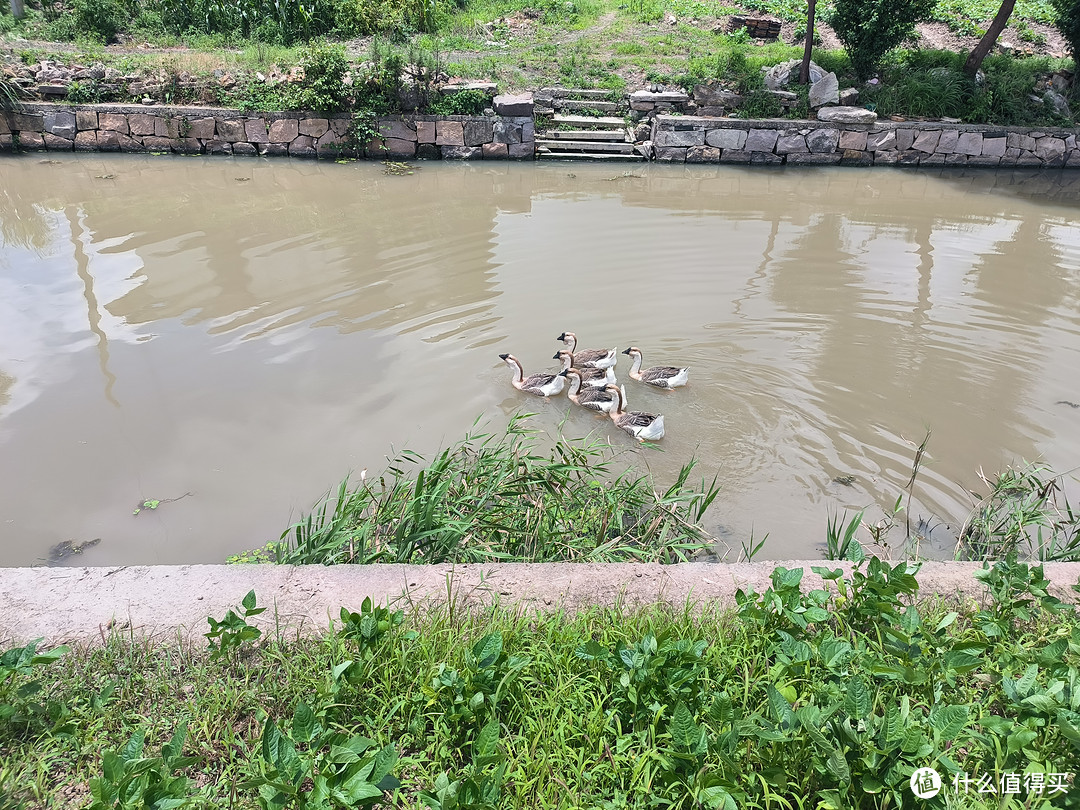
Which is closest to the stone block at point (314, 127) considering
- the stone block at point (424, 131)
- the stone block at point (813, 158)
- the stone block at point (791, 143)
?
the stone block at point (424, 131)

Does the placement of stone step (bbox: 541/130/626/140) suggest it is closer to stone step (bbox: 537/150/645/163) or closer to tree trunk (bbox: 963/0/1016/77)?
stone step (bbox: 537/150/645/163)

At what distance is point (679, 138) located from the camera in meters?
13.9

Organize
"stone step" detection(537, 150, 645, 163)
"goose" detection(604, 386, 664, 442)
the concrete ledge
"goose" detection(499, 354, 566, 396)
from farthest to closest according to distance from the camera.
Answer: "stone step" detection(537, 150, 645, 163)
"goose" detection(499, 354, 566, 396)
"goose" detection(604, 386, 664, 442)
the concrete ledge

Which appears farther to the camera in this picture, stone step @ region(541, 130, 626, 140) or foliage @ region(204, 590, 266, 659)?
stone step @ region(541, 130, 626, 140)

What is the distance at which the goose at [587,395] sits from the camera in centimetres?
568

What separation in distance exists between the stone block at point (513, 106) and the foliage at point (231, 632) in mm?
12695

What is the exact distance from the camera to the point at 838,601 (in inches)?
112

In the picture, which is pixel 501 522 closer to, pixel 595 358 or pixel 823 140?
pixel 595 358

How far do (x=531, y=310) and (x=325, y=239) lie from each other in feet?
11.5

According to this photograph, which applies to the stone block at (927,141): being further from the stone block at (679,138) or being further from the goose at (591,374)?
the goose at (591,374)

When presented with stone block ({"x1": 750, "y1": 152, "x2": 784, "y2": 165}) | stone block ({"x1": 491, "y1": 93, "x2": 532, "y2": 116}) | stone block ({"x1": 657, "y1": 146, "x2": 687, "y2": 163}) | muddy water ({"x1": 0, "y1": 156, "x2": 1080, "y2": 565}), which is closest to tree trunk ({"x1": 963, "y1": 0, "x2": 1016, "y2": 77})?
muddy water ({"x1": 0, "y1": 156, "x2": 1080, "y2": 565})

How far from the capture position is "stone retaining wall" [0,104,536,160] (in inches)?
529

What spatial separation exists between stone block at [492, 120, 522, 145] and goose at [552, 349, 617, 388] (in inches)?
345

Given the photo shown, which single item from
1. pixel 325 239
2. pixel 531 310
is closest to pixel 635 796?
pixel 531 310
